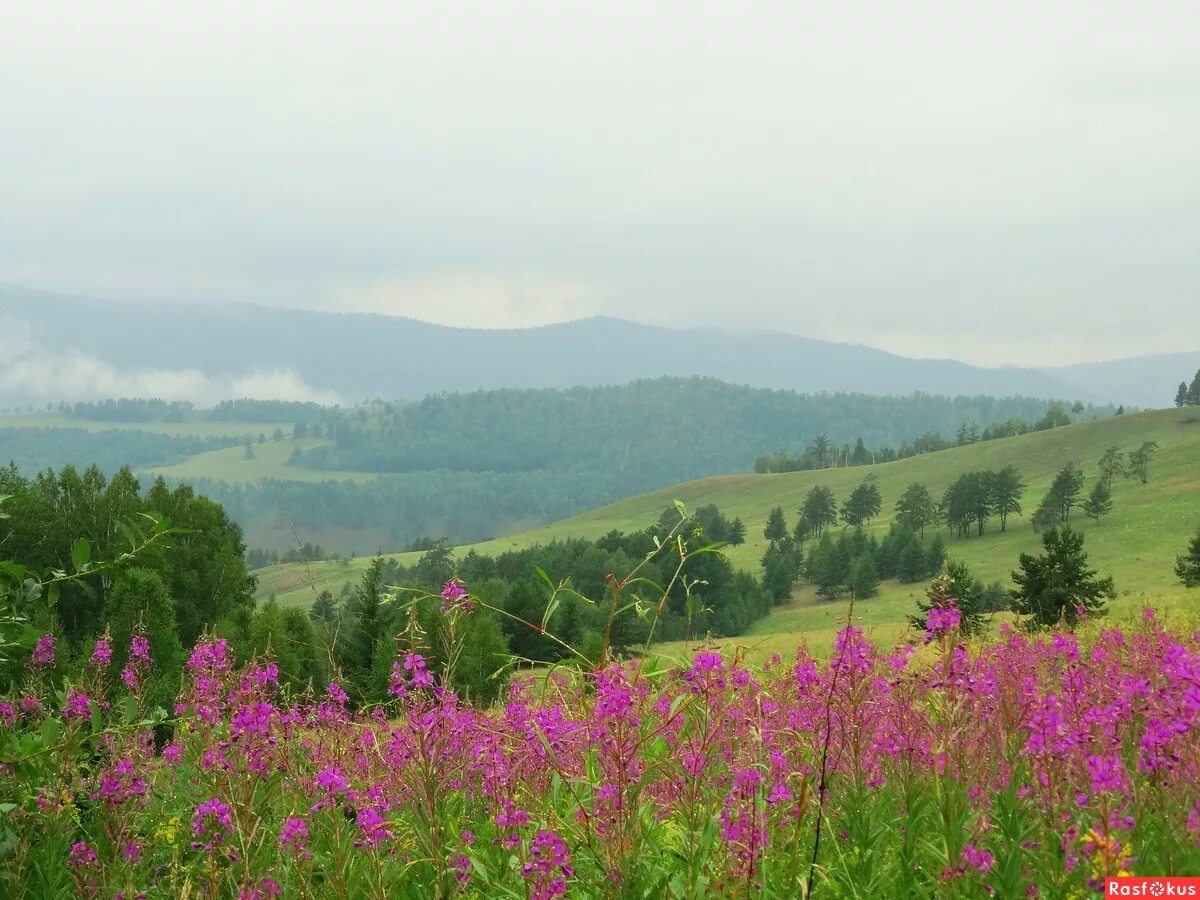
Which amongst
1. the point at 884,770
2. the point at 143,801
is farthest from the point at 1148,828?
the point at 143,801

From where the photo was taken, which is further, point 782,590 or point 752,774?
point 782,590

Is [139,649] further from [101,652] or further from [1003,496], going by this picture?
[1003,496]

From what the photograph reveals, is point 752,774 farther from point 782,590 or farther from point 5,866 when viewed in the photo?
point 782,590

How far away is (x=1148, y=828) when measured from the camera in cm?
397

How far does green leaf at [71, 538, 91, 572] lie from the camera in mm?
4566

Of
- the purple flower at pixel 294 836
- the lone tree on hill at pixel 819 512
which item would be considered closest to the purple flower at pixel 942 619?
the purple flower at pixel 294 836

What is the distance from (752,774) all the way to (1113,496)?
133 metres

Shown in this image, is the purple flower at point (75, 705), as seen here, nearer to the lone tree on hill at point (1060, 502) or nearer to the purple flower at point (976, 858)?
the purple flower at point (976, 858)

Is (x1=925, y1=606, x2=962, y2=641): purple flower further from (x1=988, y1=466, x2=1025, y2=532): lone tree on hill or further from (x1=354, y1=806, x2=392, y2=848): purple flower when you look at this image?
(x1=988, y1=466, x2=1025, y2=532): lone tree on hill

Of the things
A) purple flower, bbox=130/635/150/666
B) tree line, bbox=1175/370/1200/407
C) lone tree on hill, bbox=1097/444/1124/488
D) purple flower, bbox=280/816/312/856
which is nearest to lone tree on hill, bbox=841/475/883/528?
lone tree on hill, bbox=1097/444/1124/488

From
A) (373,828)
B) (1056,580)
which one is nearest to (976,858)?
(373,828)

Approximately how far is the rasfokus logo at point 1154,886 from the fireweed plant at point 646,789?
9 centimetres

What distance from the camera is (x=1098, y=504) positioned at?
107m

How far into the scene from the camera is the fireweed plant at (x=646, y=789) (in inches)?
146
